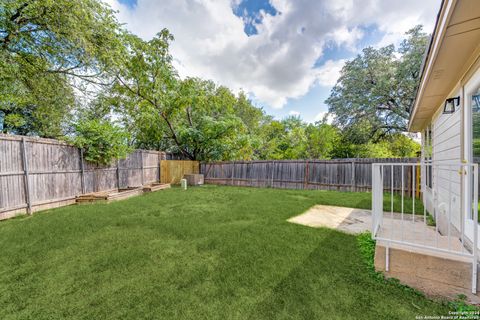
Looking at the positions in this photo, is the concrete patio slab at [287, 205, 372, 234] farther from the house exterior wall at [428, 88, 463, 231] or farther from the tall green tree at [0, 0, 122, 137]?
the tall green tree at [0, 0, 122, 137]

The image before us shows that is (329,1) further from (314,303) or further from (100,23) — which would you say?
(314,303)

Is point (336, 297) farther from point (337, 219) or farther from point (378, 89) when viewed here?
point (378, 89)

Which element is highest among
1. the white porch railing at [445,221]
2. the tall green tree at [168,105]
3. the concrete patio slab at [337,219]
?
the tall green tree at [168,105]

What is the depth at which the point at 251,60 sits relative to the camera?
11414mm

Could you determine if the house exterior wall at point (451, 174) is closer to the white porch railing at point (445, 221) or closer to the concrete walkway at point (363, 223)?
the white porch railing at point (445, 221)

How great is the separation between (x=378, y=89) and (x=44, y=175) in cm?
1536

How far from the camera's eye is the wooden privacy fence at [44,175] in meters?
4.76

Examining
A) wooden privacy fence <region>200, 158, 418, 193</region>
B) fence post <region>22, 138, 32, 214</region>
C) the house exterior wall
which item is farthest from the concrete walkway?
fence post <region>22, 138, 32, 214</region>

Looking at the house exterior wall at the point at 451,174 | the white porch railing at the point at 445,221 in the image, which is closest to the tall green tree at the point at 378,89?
the house exterior wall at the point at 451,174

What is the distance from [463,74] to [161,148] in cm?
1672

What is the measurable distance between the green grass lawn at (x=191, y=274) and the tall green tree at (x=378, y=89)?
11585 mm

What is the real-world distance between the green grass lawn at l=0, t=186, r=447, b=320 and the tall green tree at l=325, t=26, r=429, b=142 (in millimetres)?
11585

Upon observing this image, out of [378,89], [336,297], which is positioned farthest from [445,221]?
[378,89]

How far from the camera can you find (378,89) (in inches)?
464
